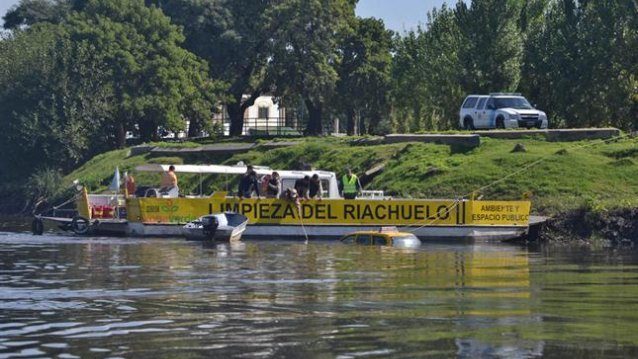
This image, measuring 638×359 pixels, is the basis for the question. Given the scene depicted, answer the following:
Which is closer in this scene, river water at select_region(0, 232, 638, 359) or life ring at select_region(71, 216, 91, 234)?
river water at select_region(0, 232, 638, 359)

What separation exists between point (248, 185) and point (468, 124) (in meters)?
21.6

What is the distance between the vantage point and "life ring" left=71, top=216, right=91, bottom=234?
160 ft

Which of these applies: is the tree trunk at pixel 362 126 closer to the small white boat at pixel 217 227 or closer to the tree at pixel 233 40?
the tree at pixel 233 40

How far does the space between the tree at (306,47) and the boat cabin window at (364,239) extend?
4521 cm

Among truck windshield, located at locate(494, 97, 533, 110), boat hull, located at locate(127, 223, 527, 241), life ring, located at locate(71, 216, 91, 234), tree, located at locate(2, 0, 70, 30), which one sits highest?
tree, located at locate(2, 0, 70, 30)

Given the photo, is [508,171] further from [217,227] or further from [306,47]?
[306,47]

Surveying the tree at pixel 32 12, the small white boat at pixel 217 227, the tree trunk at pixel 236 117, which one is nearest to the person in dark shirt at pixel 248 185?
the small white boat at pixel 217 227

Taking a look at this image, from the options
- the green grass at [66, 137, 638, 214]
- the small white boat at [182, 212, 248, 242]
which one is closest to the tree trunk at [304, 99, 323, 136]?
the green grass at [66, 137, 638, 214]

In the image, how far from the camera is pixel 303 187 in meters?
47.0

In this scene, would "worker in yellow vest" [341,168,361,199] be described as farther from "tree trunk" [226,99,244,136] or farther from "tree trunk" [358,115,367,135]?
"tree trunk" [358,115,367,135]

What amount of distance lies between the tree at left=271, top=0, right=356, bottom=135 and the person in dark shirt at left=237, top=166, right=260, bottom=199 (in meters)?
41.3

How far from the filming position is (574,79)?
228 feet

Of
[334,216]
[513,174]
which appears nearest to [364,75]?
[513,174]

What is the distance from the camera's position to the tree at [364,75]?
308 feet
